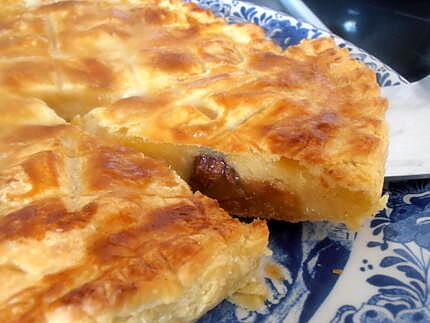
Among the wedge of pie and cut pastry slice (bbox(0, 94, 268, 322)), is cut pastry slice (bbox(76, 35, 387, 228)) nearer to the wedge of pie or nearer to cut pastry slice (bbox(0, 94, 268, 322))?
the wedge of pie

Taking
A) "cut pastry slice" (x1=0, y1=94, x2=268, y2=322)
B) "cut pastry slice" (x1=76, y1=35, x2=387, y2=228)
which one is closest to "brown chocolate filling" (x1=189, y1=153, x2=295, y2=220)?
"cut pastry slice" (x1=76, y1=35, x2=387, y2=228)

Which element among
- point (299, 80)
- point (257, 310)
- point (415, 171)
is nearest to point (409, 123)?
point (415, 171)

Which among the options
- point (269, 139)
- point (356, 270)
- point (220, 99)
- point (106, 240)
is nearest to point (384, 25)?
point (220, 99)

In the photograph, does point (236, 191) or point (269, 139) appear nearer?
point (269, 139)

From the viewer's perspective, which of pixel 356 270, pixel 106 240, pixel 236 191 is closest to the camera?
pixel 106 240

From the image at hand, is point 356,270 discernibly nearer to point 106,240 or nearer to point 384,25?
point 106,240

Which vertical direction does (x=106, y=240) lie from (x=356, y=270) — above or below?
A: above
